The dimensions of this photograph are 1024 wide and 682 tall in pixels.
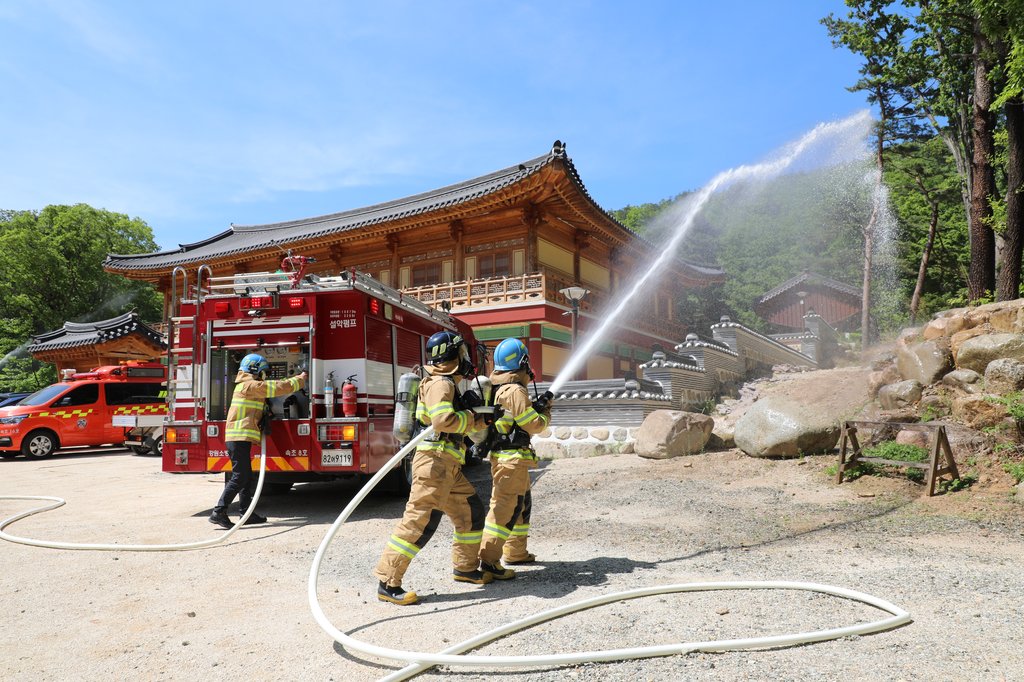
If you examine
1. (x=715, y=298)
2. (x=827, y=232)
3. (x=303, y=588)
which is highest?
(x=827, y=232)

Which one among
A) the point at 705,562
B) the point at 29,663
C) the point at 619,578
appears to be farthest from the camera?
the point at 705,562

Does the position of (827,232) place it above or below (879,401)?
above

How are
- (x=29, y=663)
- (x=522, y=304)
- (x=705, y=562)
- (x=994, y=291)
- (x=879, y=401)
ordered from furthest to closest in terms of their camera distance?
(x=522, y=304), (x=994, y=291), (x=879, y=401), (x=705, y=562), (x=29, y=663)

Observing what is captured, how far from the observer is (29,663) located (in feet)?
10.5

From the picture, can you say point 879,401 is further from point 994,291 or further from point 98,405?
point 98,405

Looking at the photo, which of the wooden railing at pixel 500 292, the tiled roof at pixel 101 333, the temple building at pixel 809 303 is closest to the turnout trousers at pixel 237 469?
the wooden railing at pixel 500 292

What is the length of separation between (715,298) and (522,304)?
2549cm

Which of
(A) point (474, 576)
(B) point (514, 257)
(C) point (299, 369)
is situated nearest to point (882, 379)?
(A) point (474, 576)

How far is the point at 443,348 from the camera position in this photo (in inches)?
169

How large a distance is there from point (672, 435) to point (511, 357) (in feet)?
20.0

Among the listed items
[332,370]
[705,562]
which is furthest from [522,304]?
[705,562]

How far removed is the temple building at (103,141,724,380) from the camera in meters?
18.6

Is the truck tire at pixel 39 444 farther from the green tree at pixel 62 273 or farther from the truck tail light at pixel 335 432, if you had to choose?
the green tree at pixel 62 273

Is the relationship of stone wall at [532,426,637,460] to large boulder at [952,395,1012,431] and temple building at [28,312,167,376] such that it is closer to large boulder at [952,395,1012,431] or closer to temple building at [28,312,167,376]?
large boulder at [952,395,1012,431]
